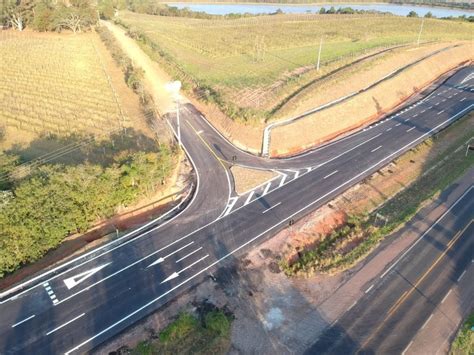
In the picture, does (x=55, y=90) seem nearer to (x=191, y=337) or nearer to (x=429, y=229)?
(x=191, y=337)

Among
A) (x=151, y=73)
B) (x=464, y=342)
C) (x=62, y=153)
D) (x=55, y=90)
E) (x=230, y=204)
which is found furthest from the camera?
(x=151, y=73)

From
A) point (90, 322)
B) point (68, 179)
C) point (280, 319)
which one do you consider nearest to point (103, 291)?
point (90, 322)

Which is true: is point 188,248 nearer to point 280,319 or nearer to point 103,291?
point 103,291

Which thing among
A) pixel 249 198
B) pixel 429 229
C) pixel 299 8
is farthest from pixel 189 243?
pixel 299 8

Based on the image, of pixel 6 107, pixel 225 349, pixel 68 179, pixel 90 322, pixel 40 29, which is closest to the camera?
pixel 225 349

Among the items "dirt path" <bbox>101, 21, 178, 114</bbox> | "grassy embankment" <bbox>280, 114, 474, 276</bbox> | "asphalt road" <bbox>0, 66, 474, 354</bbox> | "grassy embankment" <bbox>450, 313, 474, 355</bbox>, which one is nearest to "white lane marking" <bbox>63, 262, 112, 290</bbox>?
"asphalt road" <bbox>0, 66, 474, 354</bbox>
